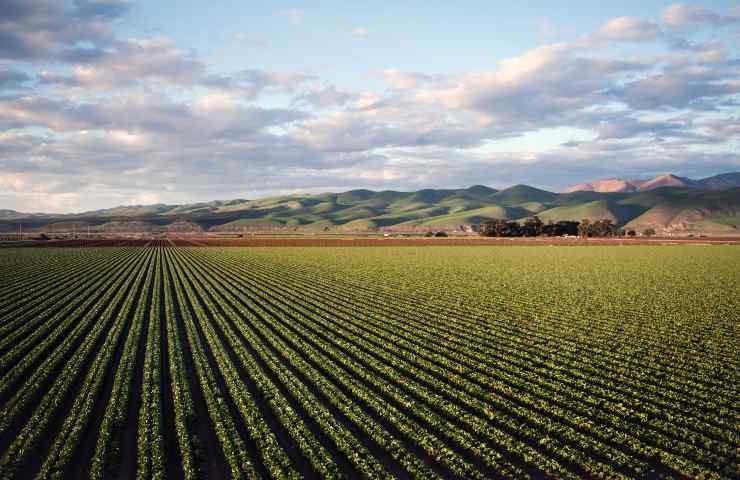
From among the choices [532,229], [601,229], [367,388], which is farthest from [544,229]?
[367,388]

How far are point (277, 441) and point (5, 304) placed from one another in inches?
1258

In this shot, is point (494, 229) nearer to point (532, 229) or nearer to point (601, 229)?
point (532, 229)

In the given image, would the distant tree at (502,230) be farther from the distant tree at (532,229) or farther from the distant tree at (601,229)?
the distant tree at (601,229)

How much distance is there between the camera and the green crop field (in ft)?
40.2

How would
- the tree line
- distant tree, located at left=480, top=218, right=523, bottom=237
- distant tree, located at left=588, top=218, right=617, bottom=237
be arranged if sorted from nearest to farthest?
the tree line → distant tree, located at left=480, top=218, right=523, bottom=237 → distant tree, located at left=588, top=218, right=617, bottom=237

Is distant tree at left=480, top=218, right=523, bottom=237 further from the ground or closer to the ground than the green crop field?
further from the ground

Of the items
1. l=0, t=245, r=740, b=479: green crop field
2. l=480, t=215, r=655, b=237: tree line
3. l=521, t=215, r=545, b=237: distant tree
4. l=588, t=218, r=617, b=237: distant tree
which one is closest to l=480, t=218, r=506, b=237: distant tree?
l=480, t=215, r=655, b=237: tree line

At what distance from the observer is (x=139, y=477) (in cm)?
1129

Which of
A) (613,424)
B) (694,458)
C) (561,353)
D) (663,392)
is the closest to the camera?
(694,458)

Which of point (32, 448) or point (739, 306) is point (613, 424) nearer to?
point (32, 448)

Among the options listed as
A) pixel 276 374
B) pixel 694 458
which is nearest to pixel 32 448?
pixel 276 374

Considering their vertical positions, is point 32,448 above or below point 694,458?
above

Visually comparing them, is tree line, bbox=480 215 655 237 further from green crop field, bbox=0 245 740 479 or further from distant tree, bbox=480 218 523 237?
green crop field, bbox=0 245 740 479

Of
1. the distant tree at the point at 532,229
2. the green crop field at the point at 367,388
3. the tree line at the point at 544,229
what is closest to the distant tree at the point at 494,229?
the tree line at the point at 544,229
